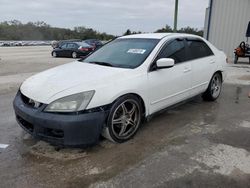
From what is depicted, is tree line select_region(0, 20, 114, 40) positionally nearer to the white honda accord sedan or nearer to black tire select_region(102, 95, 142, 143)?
the white honda accord sedan

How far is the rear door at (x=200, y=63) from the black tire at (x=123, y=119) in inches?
62.7

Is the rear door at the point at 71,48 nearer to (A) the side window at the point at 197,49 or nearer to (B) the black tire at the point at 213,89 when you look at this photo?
(B) the black tire at the point at 213,89

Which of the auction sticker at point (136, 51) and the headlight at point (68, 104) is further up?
the auction sticker at point (136, 51)

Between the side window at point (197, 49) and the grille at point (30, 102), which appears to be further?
the side window at point (197, 49)

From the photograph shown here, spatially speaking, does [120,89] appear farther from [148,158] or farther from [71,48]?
[71,48]

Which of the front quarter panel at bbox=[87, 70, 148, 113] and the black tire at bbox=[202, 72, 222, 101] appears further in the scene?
the black tire at bbox=[202, 72, 222, 101]

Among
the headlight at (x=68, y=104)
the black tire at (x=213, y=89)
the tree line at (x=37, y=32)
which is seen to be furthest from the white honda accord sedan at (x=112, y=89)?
the tree line at (x=37, y=32)

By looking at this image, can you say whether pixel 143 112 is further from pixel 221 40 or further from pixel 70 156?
pixel 221 40

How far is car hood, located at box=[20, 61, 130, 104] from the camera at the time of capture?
321 cm

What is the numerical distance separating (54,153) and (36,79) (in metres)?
1.10

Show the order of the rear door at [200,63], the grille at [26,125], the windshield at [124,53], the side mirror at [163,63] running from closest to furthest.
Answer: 1. the grille at [26,125]
2. the side mirror at [163,63]
3. the windshield at [124,53]
4. the rear door at [200,63]

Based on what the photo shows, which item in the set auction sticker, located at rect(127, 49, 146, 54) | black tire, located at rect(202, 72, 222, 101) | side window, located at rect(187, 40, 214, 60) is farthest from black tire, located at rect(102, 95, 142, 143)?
black tire, located at rect(202, 72, 222, 101)

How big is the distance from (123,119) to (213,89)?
2.99 metres

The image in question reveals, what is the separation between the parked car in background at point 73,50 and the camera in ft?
64.4
